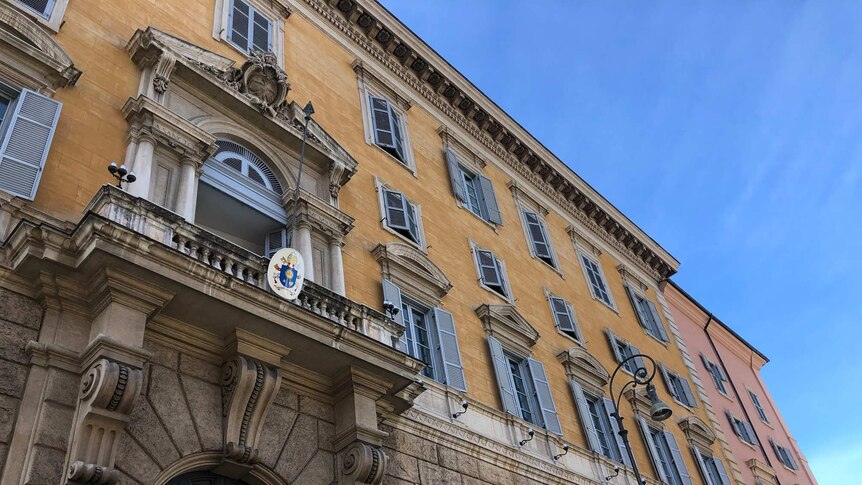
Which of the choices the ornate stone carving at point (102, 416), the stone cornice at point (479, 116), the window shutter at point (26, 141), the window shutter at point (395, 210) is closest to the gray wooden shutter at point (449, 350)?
the window shutter at point (395, 210)

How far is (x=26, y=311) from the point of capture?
7848mm

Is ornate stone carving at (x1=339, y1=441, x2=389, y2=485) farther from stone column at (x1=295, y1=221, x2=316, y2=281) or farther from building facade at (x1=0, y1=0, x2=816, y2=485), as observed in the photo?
stone column at (x1=295, y1=221, x2=316, y2=281)

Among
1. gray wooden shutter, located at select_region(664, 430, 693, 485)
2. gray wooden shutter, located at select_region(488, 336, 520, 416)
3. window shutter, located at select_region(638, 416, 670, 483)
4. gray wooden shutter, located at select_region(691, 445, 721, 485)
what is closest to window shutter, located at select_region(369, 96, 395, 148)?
gray wooden shutter, located at select_region(488, 336, 520, 416)

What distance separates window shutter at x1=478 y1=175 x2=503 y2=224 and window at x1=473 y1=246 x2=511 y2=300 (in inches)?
67.8

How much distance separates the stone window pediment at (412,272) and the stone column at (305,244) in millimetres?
1613

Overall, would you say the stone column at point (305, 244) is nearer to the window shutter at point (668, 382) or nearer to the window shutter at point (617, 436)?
the window shutter at point (617, 436)

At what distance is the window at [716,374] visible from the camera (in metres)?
26.7

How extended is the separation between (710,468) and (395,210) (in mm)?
12026

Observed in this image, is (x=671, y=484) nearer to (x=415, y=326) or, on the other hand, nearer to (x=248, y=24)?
(x=415, y=326)

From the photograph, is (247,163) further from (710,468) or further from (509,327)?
(710,468)

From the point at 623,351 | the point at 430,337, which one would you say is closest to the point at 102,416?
the point at 430,337

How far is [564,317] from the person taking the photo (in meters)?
17.6

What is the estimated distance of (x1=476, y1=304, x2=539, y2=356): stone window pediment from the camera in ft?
48.1

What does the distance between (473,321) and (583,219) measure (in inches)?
387
